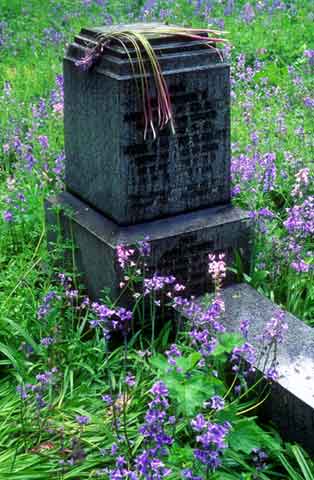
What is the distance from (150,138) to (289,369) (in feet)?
3.83

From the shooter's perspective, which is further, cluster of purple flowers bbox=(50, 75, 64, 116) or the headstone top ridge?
cluster of purple flowers bbox=(50, 75, 64, 116)

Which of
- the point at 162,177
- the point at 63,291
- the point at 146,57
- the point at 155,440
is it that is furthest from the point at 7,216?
the point at 155,440

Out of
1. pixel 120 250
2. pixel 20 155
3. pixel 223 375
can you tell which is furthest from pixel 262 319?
pixel 20 155

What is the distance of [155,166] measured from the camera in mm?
3674

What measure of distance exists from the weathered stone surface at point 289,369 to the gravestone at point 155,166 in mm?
292

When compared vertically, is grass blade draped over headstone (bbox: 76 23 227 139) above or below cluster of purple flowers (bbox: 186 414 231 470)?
Result: above

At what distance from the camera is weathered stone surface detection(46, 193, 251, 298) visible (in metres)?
3.68

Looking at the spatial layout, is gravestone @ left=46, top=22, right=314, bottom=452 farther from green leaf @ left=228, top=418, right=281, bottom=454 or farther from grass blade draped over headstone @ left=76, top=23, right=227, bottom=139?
green leaf @ left=228, top=418, right=281, bottom=454

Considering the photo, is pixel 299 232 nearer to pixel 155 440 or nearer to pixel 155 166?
pixel 155 166

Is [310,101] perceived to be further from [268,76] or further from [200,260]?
[200,260]

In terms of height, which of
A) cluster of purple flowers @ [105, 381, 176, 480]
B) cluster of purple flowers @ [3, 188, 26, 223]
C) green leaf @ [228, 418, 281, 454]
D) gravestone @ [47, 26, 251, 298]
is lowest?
green leaf @ [228, 418, 281, 454]

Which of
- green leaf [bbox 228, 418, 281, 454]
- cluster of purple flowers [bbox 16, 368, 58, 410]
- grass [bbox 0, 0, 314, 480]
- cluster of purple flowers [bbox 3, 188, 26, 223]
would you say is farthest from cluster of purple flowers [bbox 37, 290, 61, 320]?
cluster of purple flowers [bbox 3, 188, 26, 223]

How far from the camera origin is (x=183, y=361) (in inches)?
107

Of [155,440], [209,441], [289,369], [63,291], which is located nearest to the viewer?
[209,441]
